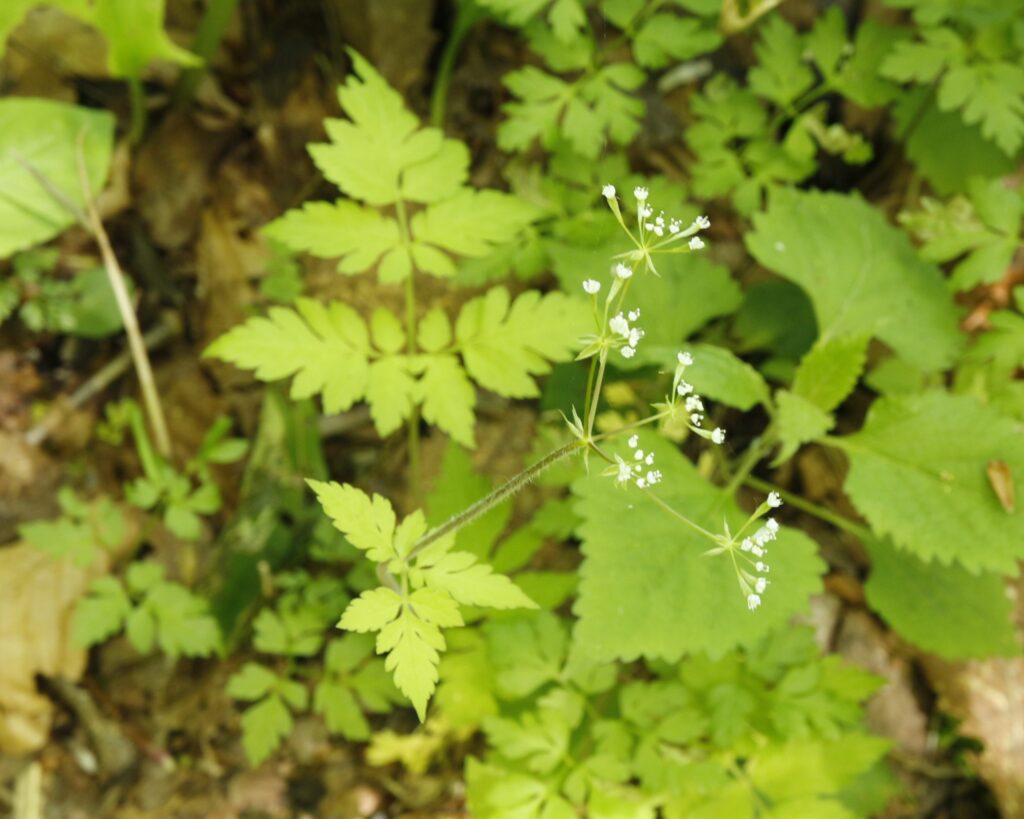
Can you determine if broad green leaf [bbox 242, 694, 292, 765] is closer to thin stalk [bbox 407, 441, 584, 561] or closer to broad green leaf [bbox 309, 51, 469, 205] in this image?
thin stalk [bbox 407, 441, 584, 561]

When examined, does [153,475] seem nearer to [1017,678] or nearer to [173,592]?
[173,592]

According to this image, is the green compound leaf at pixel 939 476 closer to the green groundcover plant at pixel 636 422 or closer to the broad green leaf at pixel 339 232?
the green groundcover plant at pixel 636 422

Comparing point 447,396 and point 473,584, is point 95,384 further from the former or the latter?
point 473,584

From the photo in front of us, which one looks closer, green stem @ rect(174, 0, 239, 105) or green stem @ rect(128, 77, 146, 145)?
green stem @ rect(174, 0, 239, 105)

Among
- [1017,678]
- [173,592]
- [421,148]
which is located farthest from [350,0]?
[1017,678]

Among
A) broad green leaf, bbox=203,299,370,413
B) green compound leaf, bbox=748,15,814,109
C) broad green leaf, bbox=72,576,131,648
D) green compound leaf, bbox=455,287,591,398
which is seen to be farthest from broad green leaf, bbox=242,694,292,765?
green compound leaf, bbox=748,15,814,109

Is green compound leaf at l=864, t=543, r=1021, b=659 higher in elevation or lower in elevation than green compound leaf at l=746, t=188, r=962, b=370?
lower

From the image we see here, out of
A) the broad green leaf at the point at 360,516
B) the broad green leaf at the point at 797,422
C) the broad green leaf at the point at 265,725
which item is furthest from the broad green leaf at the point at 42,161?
the broad green leaf at the point at 797,422

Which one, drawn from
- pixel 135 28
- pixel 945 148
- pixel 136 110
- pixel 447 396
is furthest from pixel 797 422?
pixel 136 110
